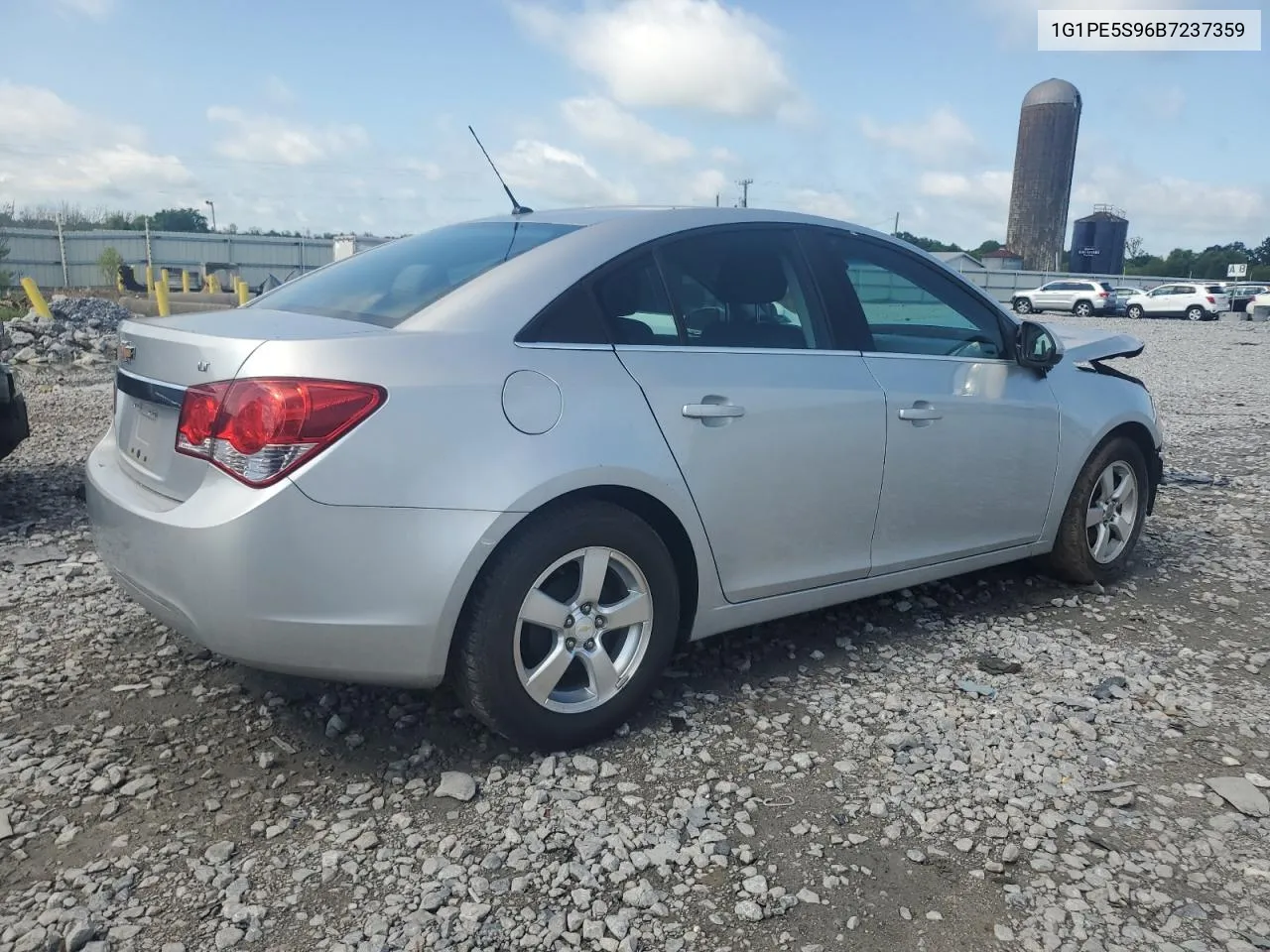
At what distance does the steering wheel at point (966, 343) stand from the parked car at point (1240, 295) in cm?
4276

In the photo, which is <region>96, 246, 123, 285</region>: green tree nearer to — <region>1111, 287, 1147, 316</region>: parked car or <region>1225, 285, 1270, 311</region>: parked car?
<region>1111, 287, 1147, 316</region>: parked car

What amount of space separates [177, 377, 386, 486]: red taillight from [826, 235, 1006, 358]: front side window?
1.96 meters

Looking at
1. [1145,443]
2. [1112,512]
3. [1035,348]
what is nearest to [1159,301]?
[1145,443]

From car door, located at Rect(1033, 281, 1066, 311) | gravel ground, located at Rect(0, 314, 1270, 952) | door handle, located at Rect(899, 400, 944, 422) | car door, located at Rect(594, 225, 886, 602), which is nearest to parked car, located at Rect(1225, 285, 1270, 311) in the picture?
car door, located at Rect(1033, 281, 1066, 311)

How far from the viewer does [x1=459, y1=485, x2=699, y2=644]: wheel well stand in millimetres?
2913

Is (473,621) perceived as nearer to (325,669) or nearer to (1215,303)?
(325,669)

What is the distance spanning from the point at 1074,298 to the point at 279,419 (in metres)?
42.7

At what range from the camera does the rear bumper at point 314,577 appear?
8.55ft

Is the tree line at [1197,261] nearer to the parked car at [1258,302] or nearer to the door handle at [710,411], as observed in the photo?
the parked car at [1258,302]

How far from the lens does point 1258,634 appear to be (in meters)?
4.30

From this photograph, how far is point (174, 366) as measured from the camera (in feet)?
9.38

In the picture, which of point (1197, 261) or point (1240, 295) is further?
point (1197, 261)

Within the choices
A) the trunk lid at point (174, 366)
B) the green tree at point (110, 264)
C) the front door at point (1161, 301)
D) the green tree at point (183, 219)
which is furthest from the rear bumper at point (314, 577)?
the green tree at point (183, 219)

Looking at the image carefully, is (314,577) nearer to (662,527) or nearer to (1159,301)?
(662,527)
